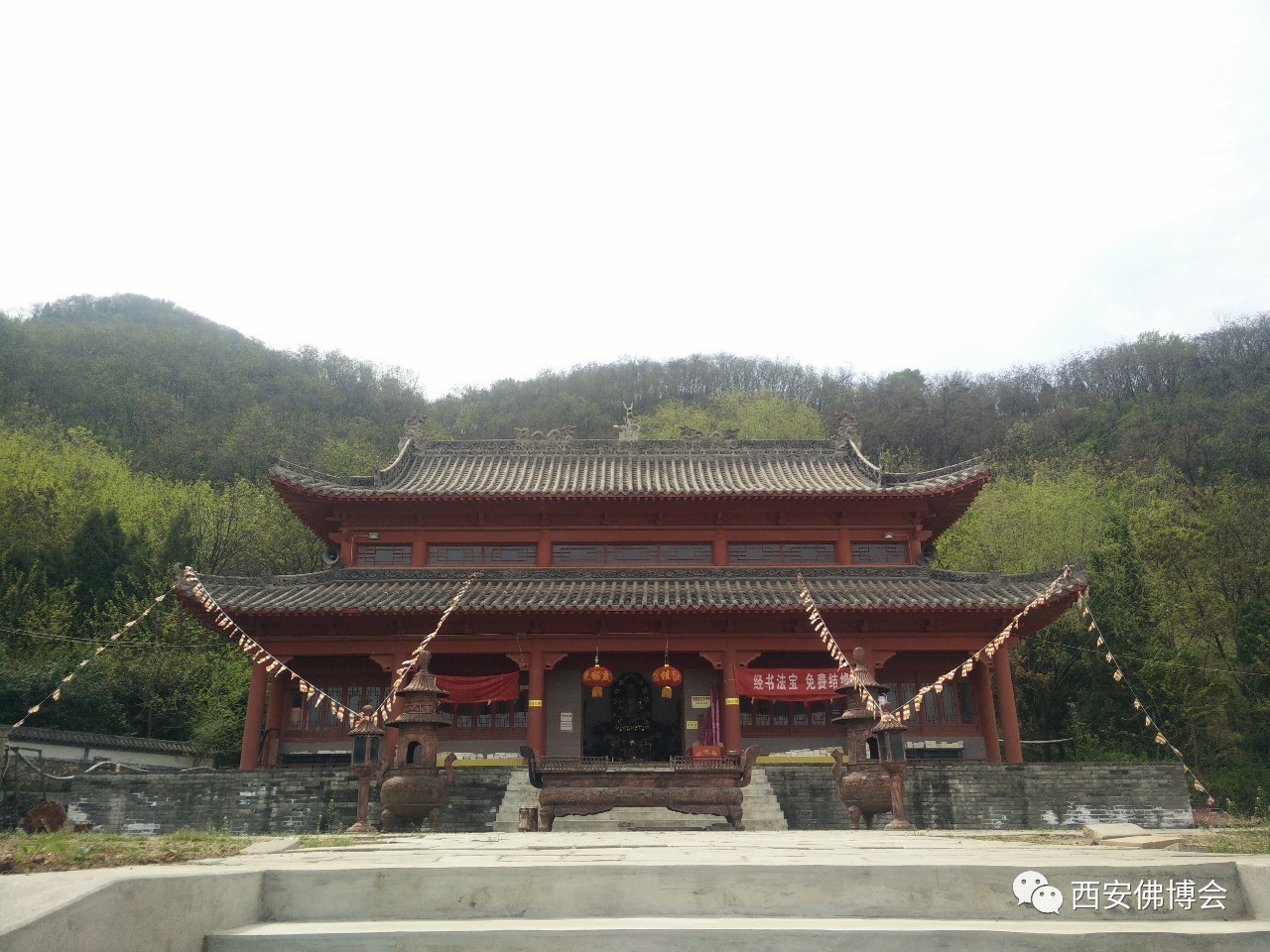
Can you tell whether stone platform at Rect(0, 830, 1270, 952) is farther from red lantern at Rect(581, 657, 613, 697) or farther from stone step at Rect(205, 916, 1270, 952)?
red lantern at Rect(581, 657, 613, 697)

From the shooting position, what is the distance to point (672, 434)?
45.7 metres

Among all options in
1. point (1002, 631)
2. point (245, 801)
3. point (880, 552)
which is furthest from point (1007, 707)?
point (245, 801)

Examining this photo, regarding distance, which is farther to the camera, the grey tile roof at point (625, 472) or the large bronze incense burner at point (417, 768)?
the grey tile roof at point (625, 472)

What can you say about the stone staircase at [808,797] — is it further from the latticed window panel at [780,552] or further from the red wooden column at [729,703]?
the latticed window panel at [780,552]

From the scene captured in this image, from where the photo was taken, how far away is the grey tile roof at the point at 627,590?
Result: 65.1ft

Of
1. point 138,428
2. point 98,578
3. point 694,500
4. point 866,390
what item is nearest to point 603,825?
point 694,500

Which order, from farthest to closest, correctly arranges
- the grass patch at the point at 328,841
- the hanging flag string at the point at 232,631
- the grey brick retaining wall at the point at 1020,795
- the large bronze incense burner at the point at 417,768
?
the hanging flag string at the point at 232,631
the grey brick retaining wall at the point at 1020,795
the large bronze incense burner at the point at 417,768
the grass patch at the point at 328,841

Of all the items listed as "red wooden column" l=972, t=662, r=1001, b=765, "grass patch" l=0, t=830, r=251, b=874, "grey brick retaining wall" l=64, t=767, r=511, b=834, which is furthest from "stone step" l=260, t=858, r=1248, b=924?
"red wooden column" l=972, t=662, r=1001, b=765

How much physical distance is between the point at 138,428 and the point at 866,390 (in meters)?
46.4

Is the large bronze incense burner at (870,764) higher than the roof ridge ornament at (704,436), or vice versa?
the roof ridge ornament at (704,436)

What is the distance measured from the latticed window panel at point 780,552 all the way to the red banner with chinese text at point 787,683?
3255mm

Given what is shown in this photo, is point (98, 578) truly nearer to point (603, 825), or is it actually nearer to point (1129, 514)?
point (603, 825)

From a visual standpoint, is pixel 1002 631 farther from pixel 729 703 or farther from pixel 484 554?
pixel 484 554

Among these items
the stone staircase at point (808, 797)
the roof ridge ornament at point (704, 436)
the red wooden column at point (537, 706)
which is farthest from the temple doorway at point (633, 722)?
the roof ridge ornament at point (704, 436)
